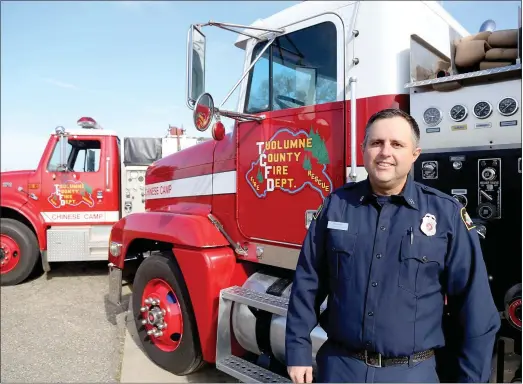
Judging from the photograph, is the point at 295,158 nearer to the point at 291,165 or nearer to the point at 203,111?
the point at 291,165

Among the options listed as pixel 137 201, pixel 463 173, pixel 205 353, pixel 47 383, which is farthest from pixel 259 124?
pixel 137 201

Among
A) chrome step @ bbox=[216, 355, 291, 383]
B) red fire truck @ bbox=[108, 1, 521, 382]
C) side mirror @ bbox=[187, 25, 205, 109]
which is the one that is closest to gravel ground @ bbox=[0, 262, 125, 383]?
red fire truck @ bbox=[108, 1, 521, 382]

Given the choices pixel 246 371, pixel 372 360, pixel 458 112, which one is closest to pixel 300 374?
pixel 372 360

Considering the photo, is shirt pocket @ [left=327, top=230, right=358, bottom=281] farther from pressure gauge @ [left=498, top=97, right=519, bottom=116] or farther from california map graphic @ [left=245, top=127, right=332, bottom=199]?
pressure gauge @ [left=498, top=97, right=519, bottom=116]

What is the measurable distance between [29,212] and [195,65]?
5.19m

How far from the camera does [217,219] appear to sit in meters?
3.26

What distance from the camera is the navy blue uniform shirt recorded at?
1.47 m

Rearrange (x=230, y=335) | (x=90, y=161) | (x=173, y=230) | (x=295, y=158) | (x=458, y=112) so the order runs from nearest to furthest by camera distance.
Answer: (x=458, y=112)
(x=295, y=158)
(x=230, y=335)
(x=173, y=230)
(x=90, y=161)

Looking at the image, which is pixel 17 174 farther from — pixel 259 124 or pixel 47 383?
pixel 259 124

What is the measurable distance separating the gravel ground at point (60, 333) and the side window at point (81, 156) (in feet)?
5.84

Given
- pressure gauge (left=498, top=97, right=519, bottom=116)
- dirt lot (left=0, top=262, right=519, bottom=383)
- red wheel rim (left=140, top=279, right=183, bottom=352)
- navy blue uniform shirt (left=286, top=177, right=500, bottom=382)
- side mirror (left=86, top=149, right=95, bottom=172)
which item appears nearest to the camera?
navy blue uniform shirt (left=286, top=177, right=500, bottom=382)

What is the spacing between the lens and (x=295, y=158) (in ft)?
8.67

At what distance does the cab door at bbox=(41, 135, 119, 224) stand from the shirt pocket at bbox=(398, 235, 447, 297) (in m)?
6.00

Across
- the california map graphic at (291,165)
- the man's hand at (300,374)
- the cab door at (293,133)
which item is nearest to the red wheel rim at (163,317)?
the cab door at (293,133)
